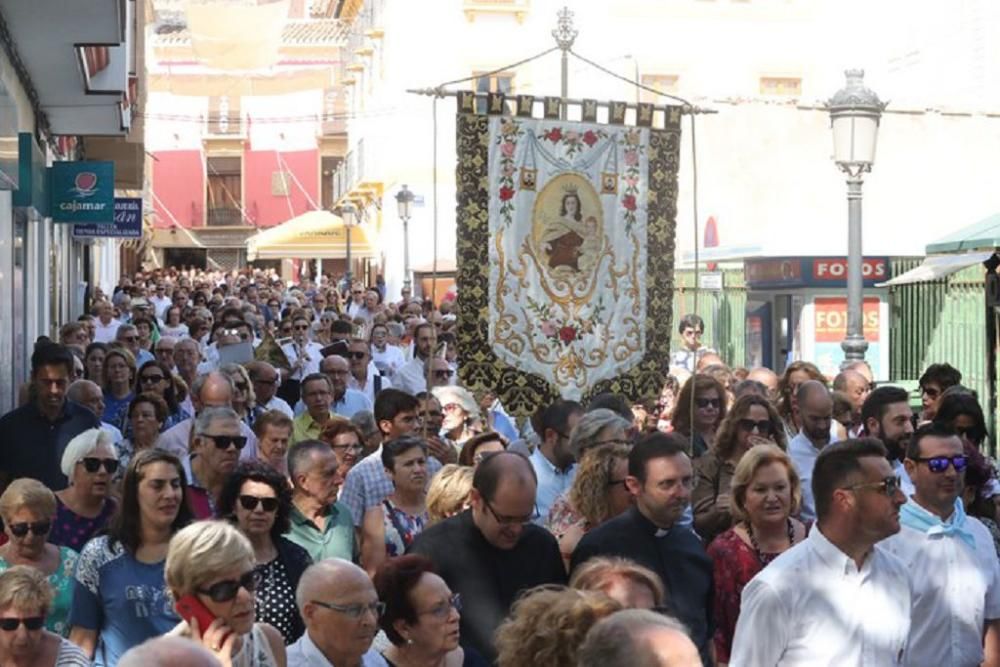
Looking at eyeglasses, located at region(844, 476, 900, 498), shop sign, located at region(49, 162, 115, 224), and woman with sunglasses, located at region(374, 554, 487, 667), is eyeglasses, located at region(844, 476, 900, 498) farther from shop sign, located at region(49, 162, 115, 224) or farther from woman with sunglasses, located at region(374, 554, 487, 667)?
shop sign, located at region(49, 162, 115, 224)

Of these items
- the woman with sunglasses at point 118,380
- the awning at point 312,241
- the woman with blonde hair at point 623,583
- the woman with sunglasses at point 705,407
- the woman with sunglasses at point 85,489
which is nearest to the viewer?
the woman with blonde hair at point 623,583

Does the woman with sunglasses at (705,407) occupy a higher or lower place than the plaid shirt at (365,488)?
higher

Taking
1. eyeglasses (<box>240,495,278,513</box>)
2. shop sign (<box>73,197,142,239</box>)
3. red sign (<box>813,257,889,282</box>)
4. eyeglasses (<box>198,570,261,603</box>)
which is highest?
shop sign (<box>73,197,142,239</box>)

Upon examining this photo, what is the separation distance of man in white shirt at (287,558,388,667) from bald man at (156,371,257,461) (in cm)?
477

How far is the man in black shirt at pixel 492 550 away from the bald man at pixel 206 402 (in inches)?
140

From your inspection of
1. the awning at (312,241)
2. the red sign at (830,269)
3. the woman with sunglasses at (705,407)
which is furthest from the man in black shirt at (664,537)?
the awning at (312,241)

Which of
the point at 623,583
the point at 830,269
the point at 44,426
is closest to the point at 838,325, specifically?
the point at 830,269

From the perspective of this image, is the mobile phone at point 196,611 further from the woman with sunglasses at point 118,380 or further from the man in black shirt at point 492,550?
the woman with sunglasses at point 118,380

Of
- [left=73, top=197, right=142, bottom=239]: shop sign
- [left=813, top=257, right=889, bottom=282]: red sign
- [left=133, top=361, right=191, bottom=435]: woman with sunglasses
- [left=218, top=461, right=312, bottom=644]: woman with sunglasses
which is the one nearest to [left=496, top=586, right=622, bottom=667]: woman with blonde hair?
[left=218, top=461, right=312, bottom=644]: woman with sunglasses

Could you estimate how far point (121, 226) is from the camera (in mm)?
28141

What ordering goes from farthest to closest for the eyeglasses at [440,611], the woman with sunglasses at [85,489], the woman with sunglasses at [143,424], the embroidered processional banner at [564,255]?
the woman with sunglasses at [143,424] → the embroidered processional banner at [564,255] → the woman with sunglasses at [85,489] → the eyeglasses at [440,611]

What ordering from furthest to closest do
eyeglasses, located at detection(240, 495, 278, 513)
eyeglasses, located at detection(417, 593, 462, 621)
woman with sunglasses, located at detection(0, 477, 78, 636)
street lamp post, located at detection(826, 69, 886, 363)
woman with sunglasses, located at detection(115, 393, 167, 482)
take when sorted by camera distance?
street lamp post, located at detection(826, 69, 886, 363) < woman with sunglasses, located at detection(115, 393, 167, 482) < woman with sunglasses, located at detection(0, 477, 78, 636) < eyeglasses, located at detection(240, 495, 278, 513) < eyeglasses, located at detection(417, 593, 462, 621)

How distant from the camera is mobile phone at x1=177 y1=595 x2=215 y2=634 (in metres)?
5.54

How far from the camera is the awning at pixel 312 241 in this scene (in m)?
44.7
